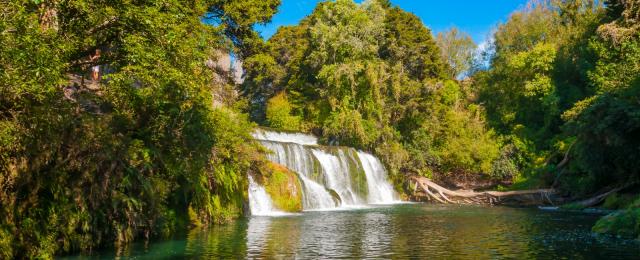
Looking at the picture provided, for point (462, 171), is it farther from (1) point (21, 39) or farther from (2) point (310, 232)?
(1) point (21, 39)

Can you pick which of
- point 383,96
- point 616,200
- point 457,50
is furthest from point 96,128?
point 457,50

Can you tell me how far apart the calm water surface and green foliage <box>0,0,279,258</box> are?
3.49 feet

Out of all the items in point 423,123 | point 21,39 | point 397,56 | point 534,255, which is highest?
point 397,56

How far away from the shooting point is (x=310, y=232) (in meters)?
17.6

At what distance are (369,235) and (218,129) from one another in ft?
21.9

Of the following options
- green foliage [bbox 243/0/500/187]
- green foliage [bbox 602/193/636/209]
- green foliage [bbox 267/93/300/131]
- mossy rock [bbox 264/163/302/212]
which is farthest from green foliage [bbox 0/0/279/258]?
green foliage [bbox 267/93/300/131]

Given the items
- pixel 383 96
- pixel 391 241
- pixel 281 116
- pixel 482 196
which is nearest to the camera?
pixel 391 241

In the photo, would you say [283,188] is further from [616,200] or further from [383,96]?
[383,96]

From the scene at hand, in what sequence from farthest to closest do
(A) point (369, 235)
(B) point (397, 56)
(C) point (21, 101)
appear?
(B) point (397, 56)
(A) point (369, 235)
(C) point (21, 101)

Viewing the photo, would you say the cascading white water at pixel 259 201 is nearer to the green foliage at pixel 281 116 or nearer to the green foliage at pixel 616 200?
the green foliage at pixel 616 200

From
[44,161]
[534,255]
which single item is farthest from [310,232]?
[44,161]

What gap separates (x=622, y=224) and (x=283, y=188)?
51.0 ft

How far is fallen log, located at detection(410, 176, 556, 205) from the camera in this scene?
3288 cm

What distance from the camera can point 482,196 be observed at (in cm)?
3569
